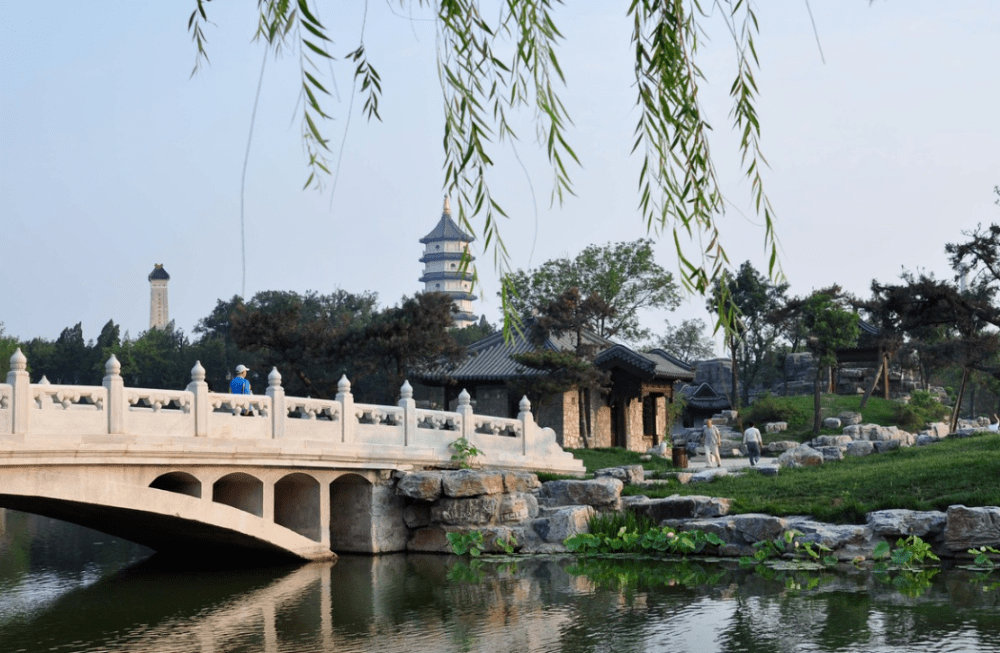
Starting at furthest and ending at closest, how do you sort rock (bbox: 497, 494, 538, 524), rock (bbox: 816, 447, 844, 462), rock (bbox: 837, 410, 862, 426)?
rock (bbox: 837, 410, 862, 426), rock (bbox: 816, 447, 844, 462), rock (bbox: 497, 494, 538, 524)

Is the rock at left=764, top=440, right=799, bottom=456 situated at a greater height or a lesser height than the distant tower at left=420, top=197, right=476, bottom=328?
lesser

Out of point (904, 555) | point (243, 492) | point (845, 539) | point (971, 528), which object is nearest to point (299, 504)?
point (243, 492)

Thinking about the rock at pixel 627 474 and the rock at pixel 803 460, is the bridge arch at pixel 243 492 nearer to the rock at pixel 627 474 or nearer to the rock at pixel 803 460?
the rock at pixel 627 474

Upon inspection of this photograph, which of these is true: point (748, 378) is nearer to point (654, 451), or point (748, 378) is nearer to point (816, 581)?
point (654, 451)

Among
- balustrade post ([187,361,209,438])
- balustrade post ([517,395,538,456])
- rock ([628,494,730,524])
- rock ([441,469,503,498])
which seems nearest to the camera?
balustrade post ([187,361,209,438])

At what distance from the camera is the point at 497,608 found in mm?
10773

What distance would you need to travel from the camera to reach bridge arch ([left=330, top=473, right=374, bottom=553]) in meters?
14.9

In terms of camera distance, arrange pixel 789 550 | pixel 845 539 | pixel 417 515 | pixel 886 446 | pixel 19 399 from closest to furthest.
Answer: pixel 19 399 → pixel 845 539 → pixel 789 550 → pixel 417 515 → pixel 886 446

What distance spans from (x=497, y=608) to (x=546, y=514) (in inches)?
167

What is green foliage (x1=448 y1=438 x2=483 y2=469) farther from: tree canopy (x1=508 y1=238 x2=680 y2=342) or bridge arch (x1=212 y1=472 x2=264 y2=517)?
tree canopy (x1=508 y1=238 x2=680 y2=342)

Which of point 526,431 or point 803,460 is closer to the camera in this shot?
point 526,431

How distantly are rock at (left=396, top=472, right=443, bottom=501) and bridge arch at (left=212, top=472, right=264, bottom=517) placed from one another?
195 centimetres

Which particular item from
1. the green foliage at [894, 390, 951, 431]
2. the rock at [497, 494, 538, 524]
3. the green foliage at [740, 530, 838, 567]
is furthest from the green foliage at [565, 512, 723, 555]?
the green foliage at [894, 390, 951, 431]

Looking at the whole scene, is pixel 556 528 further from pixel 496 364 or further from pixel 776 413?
pixel 776 413
